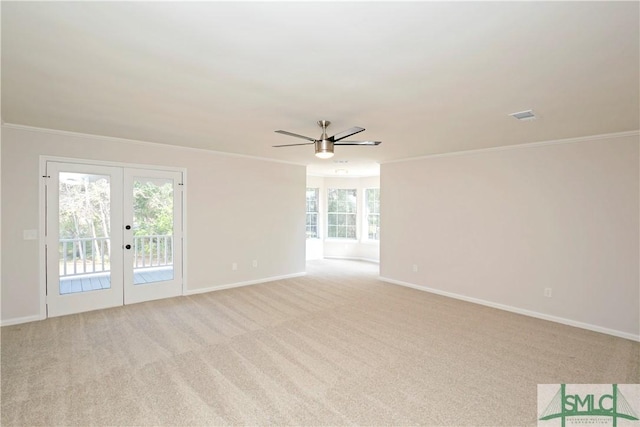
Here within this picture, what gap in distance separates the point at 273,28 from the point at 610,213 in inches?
180

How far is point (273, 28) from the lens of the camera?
1697mm

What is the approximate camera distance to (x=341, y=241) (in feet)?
30.3

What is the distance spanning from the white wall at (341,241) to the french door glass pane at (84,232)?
210 inches

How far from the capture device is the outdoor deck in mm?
4227

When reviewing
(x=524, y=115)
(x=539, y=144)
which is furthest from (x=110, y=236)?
(x=539, y=144)

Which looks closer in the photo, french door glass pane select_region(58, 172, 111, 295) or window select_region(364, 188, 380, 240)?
french door glass pane select_region(58, 172, 111, 295)

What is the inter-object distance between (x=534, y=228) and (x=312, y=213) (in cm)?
586

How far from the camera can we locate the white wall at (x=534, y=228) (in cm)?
378

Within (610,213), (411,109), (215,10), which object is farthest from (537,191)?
(215,10)

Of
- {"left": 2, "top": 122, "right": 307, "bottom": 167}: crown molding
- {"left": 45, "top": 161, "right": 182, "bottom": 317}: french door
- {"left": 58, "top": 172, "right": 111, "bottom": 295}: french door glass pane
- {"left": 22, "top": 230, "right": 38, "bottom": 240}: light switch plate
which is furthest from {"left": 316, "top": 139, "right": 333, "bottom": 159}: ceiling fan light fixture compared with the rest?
{"left": 22, "top": 230, "right": 38, "bottom": 240}: light switch plate

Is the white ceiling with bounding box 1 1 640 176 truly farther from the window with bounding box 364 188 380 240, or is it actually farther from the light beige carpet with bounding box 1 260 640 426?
the window with bounding box 364 188 380 240

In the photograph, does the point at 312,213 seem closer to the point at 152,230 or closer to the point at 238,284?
the point at 238,284

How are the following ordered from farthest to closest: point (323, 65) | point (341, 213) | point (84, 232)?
point (341, 213), point (84, 232), point (323, 65)

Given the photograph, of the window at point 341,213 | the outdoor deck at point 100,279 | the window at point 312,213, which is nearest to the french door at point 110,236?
the outdoor deck at point 100,279
